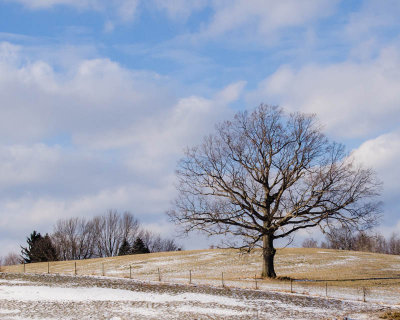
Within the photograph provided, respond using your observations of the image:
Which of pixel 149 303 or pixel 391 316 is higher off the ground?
pixel 149 303

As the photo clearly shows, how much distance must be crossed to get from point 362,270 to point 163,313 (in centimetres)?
3206

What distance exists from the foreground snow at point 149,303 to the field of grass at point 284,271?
4382mm

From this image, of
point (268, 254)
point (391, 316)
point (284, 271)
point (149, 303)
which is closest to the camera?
point (391, 316)

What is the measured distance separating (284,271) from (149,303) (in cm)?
2543

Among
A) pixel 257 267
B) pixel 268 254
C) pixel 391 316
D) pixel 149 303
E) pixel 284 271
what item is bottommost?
pixel 284 271

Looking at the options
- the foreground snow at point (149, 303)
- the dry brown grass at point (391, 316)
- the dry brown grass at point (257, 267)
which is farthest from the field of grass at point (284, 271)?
the dry brown grass at point (391, 316)

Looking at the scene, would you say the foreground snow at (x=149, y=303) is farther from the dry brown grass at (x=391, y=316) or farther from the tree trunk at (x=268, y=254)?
the tree trunk at (x=268, y=254)

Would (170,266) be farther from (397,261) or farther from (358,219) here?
(397,261)

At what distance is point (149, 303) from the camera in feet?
90.1

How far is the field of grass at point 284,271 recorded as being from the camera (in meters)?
36.6

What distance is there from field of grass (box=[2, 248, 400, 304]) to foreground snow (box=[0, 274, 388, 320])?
173 inches

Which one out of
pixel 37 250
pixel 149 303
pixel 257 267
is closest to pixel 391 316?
pixel 149 303

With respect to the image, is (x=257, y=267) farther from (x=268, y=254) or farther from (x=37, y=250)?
(x=37, y=250)

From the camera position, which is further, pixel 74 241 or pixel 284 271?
pixel 74 241
